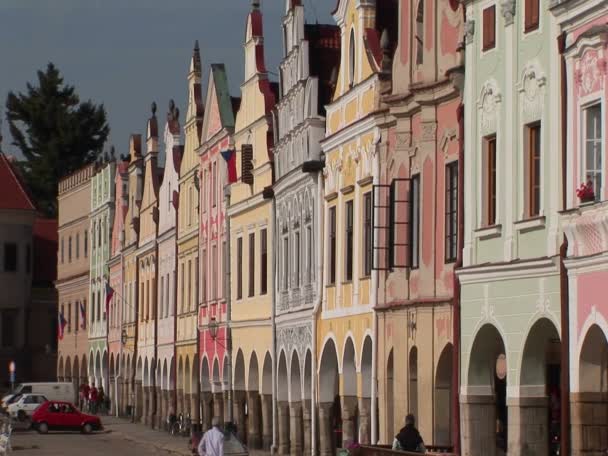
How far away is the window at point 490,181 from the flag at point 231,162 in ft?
98.5

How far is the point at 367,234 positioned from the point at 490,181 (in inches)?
426

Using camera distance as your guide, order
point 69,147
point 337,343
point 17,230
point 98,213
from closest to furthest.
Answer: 1. point 337,343
2. point 98,213
3. point 17,230
4. point 69,147

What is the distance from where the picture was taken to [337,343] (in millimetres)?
45719

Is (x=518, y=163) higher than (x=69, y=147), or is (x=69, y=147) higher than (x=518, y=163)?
(x=69, y=147)

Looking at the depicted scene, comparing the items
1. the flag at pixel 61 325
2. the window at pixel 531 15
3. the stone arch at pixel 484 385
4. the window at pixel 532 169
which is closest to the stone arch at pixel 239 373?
the stone arch at pixel 484 385

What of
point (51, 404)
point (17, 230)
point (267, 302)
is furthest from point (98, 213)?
point (267, 302)

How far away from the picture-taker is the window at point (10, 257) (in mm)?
110250

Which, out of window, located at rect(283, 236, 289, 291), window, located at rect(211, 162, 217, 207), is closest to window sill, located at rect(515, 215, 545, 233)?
window, located at rect(283, 236, 289, 291)

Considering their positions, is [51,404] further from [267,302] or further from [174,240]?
[267,302]

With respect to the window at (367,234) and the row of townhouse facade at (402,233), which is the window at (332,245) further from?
the window at (367,234)

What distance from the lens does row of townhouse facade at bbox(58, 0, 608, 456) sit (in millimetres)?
28125

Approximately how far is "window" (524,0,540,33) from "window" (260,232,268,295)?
88.5 feet

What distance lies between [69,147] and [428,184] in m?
92.5

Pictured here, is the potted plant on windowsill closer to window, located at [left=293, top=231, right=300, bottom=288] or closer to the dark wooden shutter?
window, located at [left=293, top=231, right=300, bottom=288]
